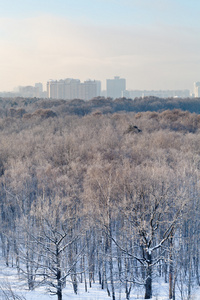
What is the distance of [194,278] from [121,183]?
14.7 feet

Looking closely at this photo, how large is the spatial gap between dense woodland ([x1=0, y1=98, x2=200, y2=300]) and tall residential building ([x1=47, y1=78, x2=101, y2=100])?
104ft

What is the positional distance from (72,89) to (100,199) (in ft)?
212

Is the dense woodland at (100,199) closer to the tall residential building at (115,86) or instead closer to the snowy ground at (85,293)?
the snowy ground at (85,293)

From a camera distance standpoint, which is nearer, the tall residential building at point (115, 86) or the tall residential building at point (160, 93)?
the tall residential building at point (115, 86)

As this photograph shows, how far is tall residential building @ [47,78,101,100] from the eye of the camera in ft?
245

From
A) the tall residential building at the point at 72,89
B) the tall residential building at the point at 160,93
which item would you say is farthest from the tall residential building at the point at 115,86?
the tall residential building at the point at 72,89

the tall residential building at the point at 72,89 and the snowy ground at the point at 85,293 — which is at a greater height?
the tall residential building at the point at 72,89

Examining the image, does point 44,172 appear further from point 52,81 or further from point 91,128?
point 52,81

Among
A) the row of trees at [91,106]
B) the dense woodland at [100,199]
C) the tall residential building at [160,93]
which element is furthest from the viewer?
the tall residential building at [160,93]

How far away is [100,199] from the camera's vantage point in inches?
501

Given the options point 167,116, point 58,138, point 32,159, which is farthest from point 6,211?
point 167,116

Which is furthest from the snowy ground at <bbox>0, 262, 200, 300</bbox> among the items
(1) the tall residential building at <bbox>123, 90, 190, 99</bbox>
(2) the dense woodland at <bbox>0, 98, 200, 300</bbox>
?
(1) the tall residential building at <bbox>123, 90, 190, 99</bbox>

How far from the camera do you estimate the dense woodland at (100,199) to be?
9.36 m

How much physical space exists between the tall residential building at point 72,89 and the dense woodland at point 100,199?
3167cm
